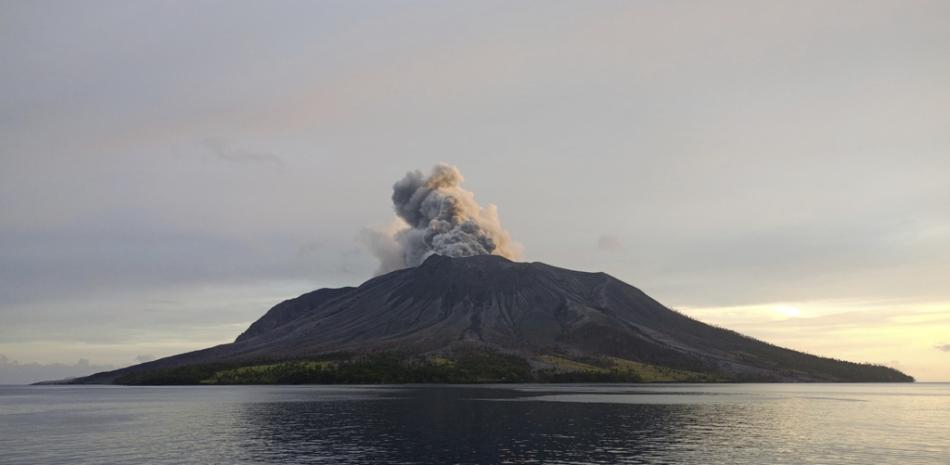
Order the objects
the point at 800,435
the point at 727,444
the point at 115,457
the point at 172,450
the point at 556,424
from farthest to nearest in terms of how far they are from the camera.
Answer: the point at 556,424
the point at 800,435
the point at 727,444
the point at 172,450
the point at 115,457

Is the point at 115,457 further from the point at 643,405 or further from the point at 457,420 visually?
the point at 643,405

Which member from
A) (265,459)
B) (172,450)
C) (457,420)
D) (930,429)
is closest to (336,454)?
(265,459)

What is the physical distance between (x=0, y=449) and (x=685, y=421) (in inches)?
3453

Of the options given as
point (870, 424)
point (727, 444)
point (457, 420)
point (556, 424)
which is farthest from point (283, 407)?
point (870, 424)

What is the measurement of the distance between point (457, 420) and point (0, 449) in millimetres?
55084

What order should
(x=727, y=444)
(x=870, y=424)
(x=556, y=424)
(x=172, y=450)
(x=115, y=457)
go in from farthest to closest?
(x=870, y=424), (x=556, y=424), (x=727, y=444), (x=172, y=450), (x=115, y=457)

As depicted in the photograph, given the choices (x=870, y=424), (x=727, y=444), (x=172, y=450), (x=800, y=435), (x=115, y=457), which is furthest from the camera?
(x=870, y=424)

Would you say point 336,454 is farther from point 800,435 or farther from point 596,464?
point 800,435

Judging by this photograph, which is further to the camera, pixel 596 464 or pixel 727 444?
pixel 727 444

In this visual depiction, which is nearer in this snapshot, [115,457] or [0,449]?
[115,457]

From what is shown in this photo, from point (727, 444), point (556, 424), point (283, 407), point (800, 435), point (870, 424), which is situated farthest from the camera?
point (283, 407)

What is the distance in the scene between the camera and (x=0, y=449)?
7825 centimetres

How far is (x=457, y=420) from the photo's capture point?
348 ft

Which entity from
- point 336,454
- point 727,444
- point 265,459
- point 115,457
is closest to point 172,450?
point 115,457
